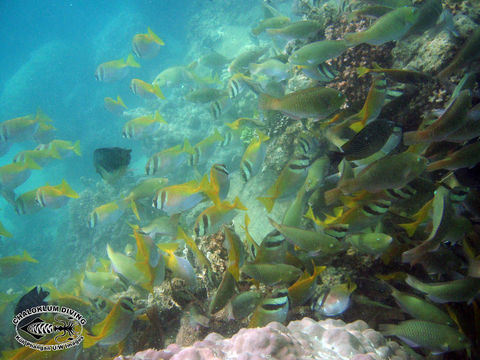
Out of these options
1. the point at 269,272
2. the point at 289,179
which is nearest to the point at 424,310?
the point at 269,272

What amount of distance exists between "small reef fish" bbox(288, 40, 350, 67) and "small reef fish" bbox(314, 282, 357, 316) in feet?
8.80

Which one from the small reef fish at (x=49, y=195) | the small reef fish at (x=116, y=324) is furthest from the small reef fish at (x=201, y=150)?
the small reef fish at (x=116, y=324)

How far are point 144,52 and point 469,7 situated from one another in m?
7.96

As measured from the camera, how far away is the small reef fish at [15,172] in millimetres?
6233

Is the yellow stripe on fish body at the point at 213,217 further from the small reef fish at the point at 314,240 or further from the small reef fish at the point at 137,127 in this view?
the small reef fish at the point at 137,127

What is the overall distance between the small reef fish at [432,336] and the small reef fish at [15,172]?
25.6 ft

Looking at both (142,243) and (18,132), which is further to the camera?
(18,132)

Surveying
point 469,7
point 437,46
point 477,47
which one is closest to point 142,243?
point 477,47

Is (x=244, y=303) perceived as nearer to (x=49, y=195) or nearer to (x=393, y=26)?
(x=393, y=26)

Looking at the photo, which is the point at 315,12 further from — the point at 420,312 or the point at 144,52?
the point at 420,312

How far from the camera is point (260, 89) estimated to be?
5547 millimetres

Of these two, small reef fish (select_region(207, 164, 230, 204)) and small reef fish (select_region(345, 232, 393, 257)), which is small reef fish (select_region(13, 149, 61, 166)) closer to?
small reef fish (select_region(207, 164, 230, 204))

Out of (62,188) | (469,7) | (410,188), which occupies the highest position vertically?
(469,7)

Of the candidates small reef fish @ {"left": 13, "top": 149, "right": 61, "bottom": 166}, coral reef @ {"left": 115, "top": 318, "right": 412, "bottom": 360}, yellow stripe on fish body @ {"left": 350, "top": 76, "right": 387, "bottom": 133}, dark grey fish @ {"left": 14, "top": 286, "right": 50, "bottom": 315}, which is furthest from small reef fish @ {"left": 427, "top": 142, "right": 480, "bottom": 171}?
small reef fish @ {"left": 13, "top": 149, "right": 61, "bottom": 166}
